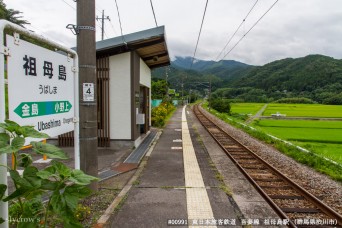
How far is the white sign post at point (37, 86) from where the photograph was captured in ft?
7.84

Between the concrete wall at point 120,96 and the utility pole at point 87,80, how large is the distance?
16.5 feet

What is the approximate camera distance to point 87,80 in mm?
4785

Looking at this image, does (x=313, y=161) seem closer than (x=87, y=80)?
No

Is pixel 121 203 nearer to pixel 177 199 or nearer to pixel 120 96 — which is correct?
pixel 177 199

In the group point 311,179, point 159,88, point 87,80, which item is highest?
point 159,88

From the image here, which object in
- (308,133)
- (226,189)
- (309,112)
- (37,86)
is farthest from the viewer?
(309,112)

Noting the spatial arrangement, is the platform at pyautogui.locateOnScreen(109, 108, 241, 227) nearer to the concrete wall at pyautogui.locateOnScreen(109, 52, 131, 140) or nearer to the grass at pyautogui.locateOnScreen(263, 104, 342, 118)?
the concrete wall at pyautogui.locateOnScreen(109, 52, 131, 140)

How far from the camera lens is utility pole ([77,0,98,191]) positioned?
469cm

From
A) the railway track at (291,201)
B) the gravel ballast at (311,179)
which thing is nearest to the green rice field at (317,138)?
the gravel ballast at (311,179)

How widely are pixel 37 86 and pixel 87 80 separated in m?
1.88

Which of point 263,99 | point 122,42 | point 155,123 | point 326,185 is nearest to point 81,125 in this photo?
point 122,42

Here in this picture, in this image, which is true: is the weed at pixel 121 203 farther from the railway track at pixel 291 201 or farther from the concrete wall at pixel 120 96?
the concrete wall at pixel 120 96

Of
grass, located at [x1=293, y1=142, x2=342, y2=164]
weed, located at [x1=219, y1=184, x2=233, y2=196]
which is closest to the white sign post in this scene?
weed, located at [x1=219, y1=184, x2=233, y2=196]

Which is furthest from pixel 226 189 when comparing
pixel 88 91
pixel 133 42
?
pixel 133 42
